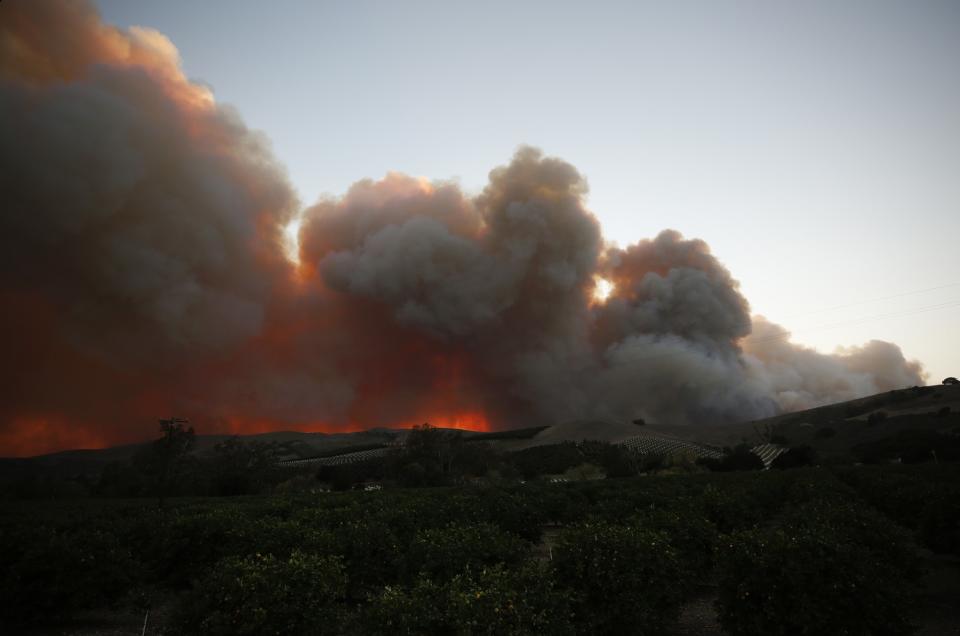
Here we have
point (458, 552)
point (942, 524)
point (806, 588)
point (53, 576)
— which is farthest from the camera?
point (942, 524)

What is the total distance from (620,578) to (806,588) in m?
3.18

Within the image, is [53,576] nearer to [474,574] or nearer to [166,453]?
[474,574]

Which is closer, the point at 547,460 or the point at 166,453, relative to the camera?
the point at 166,453

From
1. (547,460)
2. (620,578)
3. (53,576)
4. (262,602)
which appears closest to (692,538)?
(620,578)

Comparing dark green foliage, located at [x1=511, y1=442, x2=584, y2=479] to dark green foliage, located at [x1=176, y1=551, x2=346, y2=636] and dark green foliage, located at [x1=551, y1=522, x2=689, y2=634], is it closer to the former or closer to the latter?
dark green foliage, located at [x1=551, y1=522, x2=689, y2=634]

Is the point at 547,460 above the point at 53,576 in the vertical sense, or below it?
above

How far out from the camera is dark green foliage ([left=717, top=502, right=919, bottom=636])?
27.4 feet

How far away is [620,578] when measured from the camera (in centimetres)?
950

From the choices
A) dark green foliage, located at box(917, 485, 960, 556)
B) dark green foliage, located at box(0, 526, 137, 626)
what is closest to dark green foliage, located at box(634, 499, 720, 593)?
dark green foliage, located at box(917, 485, 960, 556)

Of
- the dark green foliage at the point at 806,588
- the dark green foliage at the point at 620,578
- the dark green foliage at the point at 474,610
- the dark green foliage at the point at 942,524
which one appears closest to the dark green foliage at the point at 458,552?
the dark green foliage at the point at 620,578

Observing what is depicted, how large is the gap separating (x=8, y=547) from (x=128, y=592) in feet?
9.88

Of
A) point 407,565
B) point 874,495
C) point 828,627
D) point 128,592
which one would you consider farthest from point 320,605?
point 874,495

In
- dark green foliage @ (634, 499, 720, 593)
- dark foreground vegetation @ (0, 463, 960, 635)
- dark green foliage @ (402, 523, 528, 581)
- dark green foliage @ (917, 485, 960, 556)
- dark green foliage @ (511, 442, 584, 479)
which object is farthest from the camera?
dark green foliage @ (511, 442, 584, 479)

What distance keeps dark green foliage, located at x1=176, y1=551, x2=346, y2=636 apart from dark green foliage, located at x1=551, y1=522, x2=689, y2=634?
465cm
